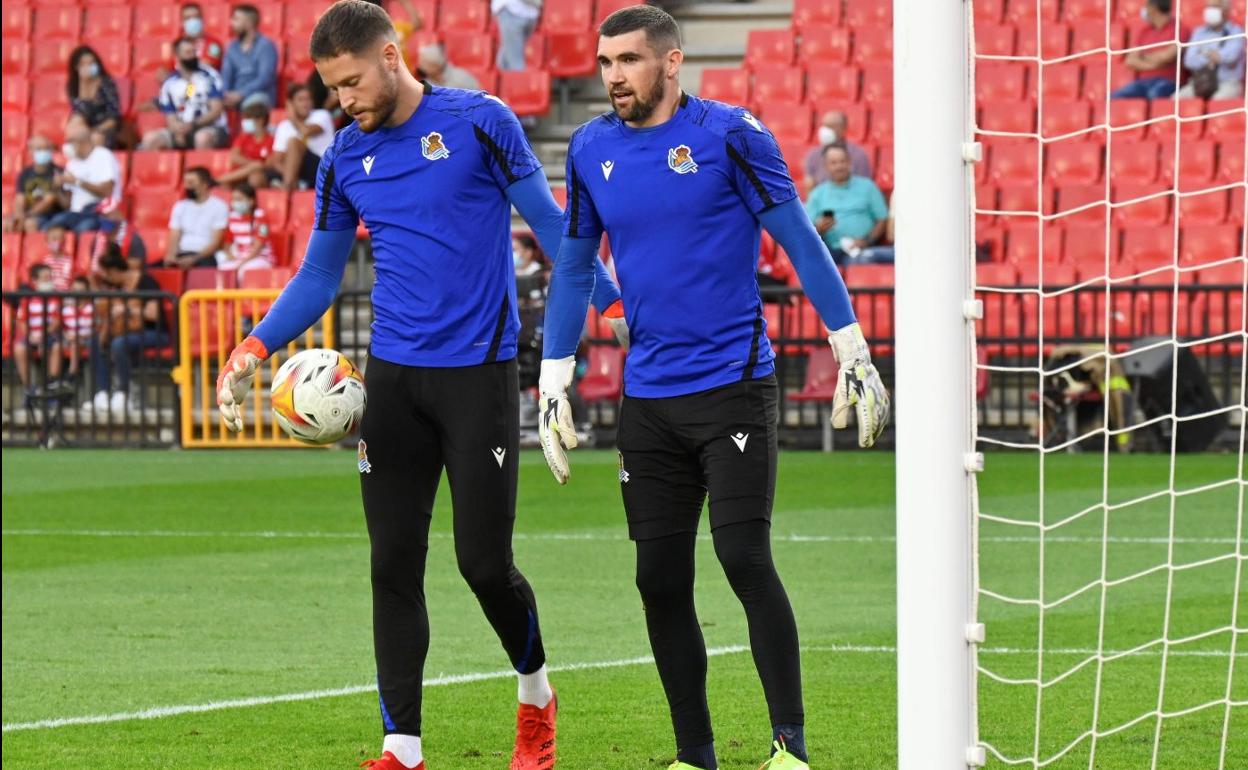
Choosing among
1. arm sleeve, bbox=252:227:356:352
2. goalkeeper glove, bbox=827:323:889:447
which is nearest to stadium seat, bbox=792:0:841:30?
arm sleeve, bbox=252:227:356:352

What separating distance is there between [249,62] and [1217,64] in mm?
10017

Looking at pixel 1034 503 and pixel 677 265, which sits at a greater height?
pixel 677 265

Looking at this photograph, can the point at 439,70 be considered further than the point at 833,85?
No

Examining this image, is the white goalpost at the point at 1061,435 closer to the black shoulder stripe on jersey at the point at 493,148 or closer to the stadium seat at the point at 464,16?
the black shoulder stripe on jersey at the point at 493,148

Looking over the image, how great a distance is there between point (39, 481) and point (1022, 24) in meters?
10.3

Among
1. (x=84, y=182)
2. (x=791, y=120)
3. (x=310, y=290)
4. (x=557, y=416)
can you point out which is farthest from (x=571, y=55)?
(x=557, y=416)

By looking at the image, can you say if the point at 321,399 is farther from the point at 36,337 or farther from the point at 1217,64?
the point at 1217,64

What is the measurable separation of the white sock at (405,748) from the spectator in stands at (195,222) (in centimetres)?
1478

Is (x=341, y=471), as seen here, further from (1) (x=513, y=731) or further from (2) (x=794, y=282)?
(1) (x=513, y=731)

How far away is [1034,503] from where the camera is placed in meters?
12.3

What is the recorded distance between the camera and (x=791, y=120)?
1947 cm

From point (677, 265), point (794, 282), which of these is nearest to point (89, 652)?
point (677, 265)

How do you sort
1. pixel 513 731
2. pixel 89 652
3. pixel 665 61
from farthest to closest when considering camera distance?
1. pixel 89 652
2. pixel 513 731
3. pixel 665 61

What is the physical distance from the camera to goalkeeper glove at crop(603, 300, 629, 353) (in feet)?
17.9
